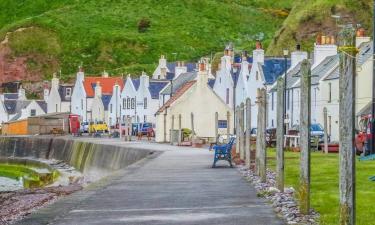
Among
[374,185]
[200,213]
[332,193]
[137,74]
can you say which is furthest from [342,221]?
[137,74]

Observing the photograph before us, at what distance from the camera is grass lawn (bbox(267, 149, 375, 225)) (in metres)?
18.9

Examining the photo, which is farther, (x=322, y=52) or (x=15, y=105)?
(x=15, y=105)

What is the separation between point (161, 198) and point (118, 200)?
46.9 inches

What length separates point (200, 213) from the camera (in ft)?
66.5

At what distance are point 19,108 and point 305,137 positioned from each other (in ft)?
458

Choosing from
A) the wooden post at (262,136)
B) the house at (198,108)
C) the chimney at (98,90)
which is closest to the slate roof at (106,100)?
the chimney at (98,90)

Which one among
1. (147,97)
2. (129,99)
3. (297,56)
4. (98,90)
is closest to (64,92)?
(98,90)

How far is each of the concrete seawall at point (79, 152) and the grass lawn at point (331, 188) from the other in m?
22.4

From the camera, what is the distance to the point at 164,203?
22.7 m

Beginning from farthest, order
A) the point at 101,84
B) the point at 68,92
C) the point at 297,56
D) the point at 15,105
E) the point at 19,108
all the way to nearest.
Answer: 1. the point at 15,105
2. the point at 19,108
3. the point at 68,92
4. the point at 101,84
5. the point at 297,56

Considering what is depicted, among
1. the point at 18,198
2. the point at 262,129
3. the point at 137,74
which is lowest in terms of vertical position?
the point at 18,198

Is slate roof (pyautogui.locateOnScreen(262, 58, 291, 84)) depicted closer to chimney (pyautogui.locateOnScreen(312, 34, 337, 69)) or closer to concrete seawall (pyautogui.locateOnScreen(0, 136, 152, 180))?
chimney (pyautogui.locateOnScreen(312, 34, 337, 69))

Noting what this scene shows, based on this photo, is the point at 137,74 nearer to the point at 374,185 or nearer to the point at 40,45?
the point at 40,45

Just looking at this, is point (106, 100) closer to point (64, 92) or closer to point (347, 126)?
point (64, 92)
